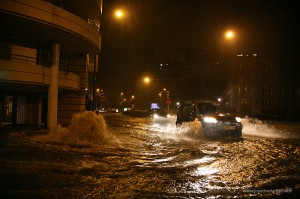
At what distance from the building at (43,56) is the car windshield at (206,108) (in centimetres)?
809

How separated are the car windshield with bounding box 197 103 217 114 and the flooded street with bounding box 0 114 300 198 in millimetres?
4311

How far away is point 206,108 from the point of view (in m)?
16.3

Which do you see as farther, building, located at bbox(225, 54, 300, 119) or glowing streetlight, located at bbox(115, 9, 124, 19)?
building, located at bbox(225, 54, 300, 119)

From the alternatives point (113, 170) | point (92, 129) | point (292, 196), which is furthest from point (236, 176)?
point (92, 129)

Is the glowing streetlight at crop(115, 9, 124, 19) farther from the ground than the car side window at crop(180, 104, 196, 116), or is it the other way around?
the glowing streetlight at crop(115, 9, 124, 19)

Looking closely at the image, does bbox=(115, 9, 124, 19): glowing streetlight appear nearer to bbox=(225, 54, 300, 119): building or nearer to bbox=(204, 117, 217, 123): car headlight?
bbox=(204, 117, 217, 123): car headlight

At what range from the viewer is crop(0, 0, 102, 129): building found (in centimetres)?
1522

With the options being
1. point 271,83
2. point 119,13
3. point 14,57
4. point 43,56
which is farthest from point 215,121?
point 271,83

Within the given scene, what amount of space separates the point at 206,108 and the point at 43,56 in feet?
38.9

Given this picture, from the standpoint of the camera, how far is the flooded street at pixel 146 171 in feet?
18.6

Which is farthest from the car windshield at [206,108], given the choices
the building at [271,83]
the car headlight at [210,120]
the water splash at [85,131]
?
the building at [271,83]

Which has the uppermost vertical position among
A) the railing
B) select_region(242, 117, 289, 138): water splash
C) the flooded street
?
the railing

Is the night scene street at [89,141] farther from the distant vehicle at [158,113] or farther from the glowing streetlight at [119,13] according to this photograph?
the distant vehicle at [158,113]

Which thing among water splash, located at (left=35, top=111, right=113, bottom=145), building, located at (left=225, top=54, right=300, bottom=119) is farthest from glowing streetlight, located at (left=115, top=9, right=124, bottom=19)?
building, located at (left=225, top=54, right=300, bottom=119)
